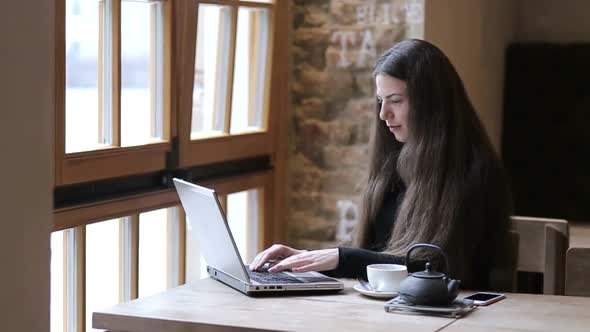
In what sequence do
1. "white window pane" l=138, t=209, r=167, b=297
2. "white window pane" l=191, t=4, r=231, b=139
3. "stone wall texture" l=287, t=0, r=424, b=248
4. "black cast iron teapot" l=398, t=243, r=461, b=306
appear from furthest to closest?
"stone wall texture" l=287, t=0, r=424, b=248 < "white window pane" l=191, t=4, r=231, b=139 < "white window pane" l=138, t=209, r=167, b=297 < "black cast iron teapot" l=398, t=243, r=461, b=306

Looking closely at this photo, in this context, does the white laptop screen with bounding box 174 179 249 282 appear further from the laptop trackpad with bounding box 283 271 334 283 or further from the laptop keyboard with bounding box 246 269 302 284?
the laptop trackpad with bounding box 283 271 334 283

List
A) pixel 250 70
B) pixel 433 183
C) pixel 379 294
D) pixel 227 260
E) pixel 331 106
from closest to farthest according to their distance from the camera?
pixel 379 294, pixel 227 260, pixel 433 183, pixel 250 70, pixel 331 106

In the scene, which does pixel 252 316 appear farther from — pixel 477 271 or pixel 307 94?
pixel 307 94

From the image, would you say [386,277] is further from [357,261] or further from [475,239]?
[475,239]

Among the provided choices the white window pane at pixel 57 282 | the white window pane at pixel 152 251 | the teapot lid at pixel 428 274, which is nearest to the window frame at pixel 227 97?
the white window pane at pixel 152 251

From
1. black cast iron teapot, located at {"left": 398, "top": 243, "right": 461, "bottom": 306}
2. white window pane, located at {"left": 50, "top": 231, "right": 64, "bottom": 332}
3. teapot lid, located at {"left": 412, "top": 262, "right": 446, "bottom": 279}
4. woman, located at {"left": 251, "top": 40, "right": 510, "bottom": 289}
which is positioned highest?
woman, located at {"left": 251, "top": 40, "right": 510, "bottom": 289}

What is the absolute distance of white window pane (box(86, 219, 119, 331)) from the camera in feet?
11.9

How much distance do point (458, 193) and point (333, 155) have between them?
1.60 metres

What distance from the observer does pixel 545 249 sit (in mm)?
3842

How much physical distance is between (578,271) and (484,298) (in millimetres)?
550

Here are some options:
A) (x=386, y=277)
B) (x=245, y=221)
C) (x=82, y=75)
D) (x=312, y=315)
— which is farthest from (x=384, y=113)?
(x=245, y=221)

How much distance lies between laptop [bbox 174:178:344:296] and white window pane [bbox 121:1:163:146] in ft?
2.11

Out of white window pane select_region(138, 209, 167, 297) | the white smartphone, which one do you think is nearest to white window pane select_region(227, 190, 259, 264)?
white window pane select_region(138, 209, 167, 297)

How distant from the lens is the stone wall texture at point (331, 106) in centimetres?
467
